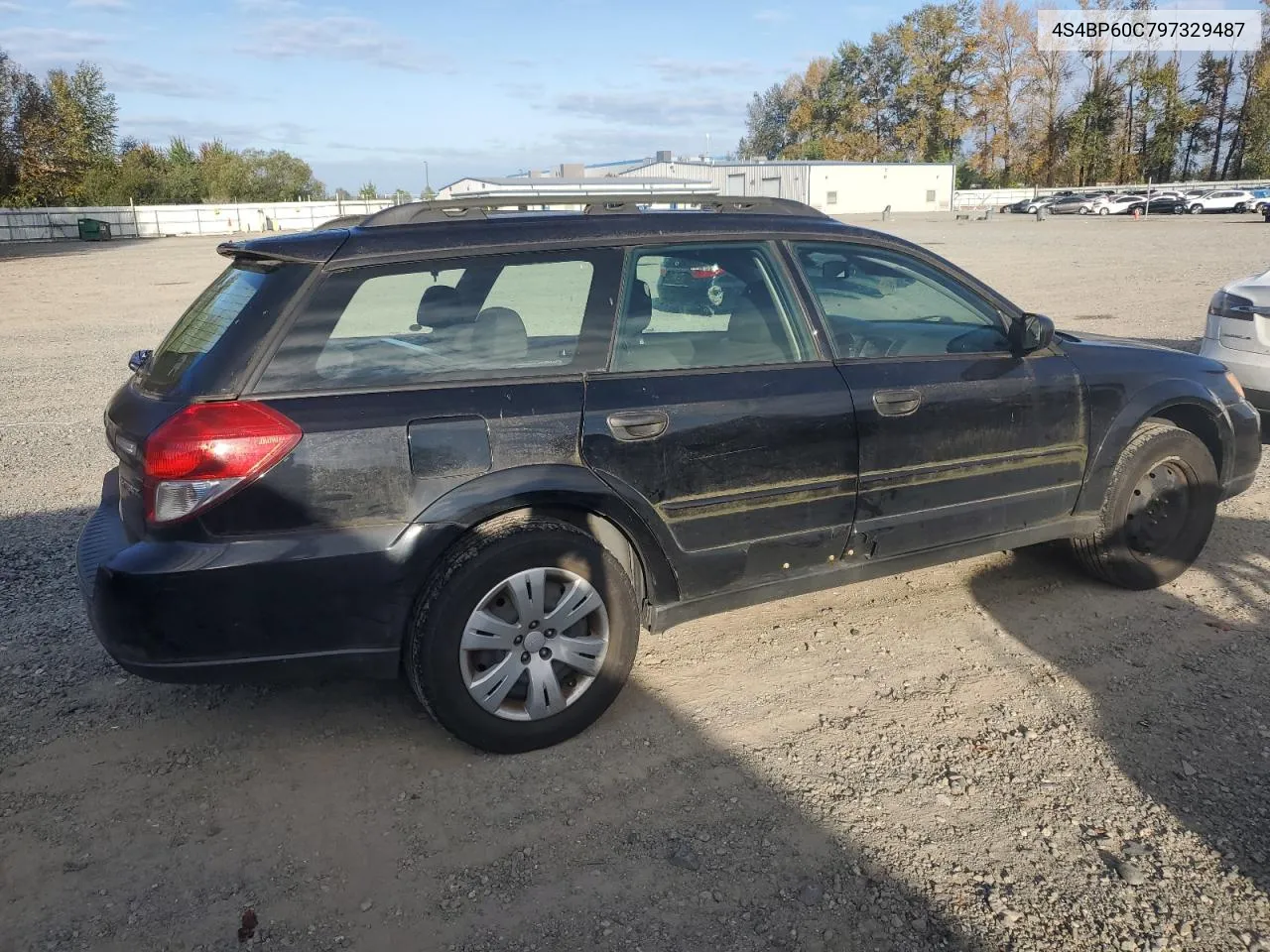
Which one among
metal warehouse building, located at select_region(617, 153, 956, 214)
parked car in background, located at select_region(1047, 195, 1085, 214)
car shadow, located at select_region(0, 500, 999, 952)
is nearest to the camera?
car shadow, located at select_region(0, 500, 999, 952)

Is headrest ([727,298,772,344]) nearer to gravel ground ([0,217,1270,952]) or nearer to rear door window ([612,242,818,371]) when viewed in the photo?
rear door window ([612,242,818,371])

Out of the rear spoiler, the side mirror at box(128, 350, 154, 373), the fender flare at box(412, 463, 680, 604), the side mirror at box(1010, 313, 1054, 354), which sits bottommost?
the fender flare at box(412, 463, 680, 604)

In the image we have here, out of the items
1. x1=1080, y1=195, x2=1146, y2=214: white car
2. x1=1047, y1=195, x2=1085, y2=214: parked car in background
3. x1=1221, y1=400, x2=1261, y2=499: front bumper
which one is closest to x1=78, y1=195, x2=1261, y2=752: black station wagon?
x1=1221, y1=400, x2=1261, y2=499: front bumper

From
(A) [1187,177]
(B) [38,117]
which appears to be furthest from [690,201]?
(A) [1187,177]

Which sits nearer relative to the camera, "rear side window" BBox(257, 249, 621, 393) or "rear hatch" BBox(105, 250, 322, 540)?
"rear hatch" BBox(105, 250, 322, 540)

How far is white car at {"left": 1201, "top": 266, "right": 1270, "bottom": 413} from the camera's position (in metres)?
6.31

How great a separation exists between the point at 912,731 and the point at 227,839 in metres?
2.22

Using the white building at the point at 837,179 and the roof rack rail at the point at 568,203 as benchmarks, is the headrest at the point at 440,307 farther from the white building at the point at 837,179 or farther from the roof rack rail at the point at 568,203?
the white building at the point at 837,179

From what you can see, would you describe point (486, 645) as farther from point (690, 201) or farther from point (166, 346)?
point (690, 201)

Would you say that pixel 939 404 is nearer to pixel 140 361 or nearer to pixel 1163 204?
pixel 140 361

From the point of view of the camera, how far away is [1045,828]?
2.88m

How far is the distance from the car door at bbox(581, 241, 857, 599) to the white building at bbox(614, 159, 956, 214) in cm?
5635

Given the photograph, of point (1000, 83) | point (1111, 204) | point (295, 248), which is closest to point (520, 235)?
point (295, 248)

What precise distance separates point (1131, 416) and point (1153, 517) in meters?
0.55
